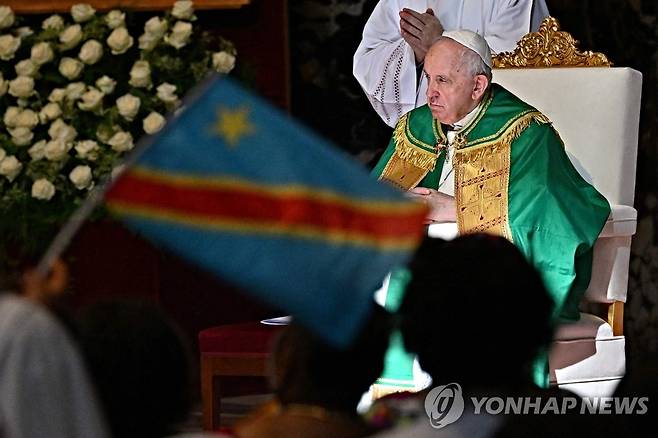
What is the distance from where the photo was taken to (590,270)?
189 inches

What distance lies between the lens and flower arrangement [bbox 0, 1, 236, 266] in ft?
17.8

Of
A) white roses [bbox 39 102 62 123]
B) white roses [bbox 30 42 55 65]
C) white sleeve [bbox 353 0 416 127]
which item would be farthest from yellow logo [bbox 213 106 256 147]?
white sleeve [bbox 353 0 416 127]

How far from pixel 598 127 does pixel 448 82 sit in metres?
0.63

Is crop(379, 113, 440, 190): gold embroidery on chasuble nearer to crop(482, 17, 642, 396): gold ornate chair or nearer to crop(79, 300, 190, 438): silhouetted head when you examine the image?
crop(482, 17, 642, 396): gold ornate chair

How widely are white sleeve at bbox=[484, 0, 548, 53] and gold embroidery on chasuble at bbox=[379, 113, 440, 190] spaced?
72cm

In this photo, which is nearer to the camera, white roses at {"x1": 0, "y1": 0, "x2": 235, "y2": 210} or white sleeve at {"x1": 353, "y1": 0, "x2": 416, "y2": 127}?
white roses at {"x1": 0, "y1": 0, "x2": 235, "y2": 210}

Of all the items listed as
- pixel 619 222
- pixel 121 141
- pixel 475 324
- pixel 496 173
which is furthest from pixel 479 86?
pixel 475 324

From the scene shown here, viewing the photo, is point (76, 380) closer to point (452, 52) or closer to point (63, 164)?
point (452, 52)

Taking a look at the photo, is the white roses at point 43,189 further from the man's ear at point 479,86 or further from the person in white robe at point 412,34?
the man's ear at point 479,86

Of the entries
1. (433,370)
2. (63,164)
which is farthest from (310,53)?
(433,370)

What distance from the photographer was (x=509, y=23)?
5.82 meters

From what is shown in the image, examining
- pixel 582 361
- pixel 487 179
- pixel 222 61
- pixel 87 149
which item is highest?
pixel 222 61

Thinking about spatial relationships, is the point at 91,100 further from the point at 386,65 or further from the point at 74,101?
the point at 386,65

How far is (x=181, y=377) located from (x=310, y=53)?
4544 millimetres
